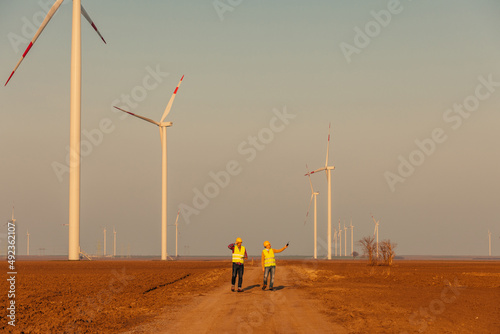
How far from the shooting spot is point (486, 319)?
62.1 feet

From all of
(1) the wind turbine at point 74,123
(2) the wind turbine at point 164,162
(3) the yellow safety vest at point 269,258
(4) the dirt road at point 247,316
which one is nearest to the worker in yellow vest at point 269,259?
(3) the yellow safety vest at point 269,258

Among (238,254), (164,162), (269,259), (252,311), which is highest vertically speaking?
(164,162)

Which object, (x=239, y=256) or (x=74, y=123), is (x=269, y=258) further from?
(x=74, y=123)

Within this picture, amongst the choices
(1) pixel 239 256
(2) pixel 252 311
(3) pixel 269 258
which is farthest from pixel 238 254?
(2) pixel 252 311

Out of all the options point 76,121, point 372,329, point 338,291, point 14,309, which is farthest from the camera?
point 76,121

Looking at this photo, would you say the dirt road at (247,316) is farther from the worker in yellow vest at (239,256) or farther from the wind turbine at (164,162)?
the wind turbine at (164,162)

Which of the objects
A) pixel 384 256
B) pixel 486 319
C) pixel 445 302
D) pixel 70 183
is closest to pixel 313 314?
pixel 486 319

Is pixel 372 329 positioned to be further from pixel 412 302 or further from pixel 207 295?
pixel 207 295

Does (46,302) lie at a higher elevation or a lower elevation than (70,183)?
lower

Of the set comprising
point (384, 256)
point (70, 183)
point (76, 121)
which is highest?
point (76, 121)

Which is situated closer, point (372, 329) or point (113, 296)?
point (372, 329)

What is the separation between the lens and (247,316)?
18.6 metres

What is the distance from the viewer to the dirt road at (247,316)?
16.1m

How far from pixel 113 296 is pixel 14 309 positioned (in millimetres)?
5619
